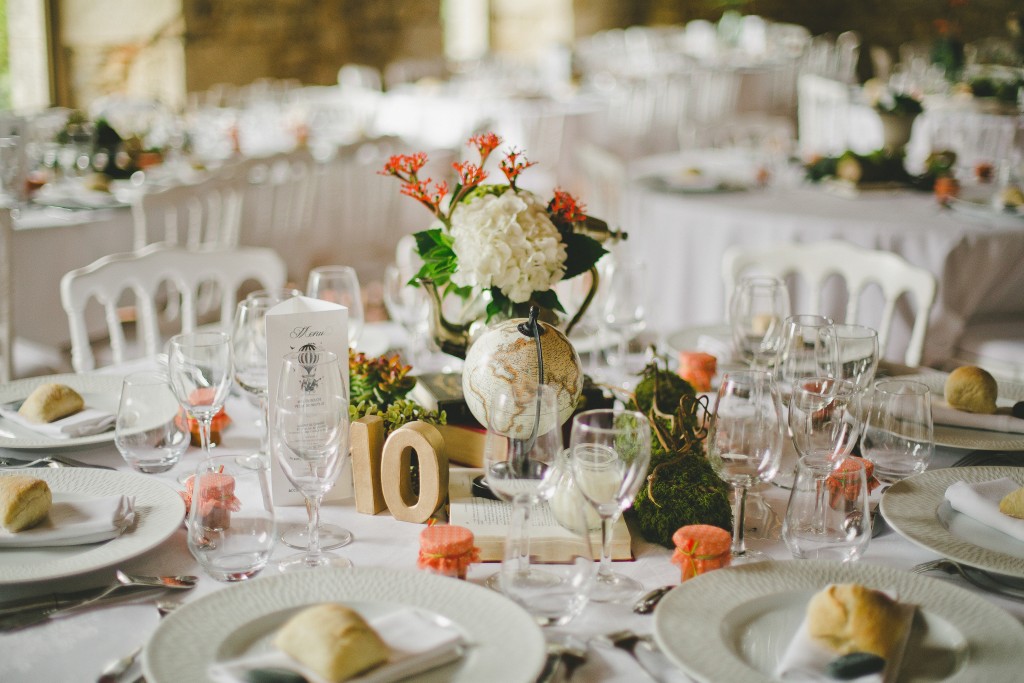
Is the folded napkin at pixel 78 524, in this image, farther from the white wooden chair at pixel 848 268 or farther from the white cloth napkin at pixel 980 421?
the white wooden chair at pixel 848 268

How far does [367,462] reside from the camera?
1.48m

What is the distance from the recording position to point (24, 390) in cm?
192

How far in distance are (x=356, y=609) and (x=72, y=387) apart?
1024 millimetres

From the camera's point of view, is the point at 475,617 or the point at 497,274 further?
the point at 497,274

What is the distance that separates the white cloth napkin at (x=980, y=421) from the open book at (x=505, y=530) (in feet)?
2.27

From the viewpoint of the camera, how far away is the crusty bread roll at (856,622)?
106 centimetres

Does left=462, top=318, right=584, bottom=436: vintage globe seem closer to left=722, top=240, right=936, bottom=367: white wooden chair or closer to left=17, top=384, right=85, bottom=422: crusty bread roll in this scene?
left=17, top=384, right=85, bottom=422: crusty bread roll

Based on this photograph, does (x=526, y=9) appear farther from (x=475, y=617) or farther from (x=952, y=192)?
(x=475, y=617)

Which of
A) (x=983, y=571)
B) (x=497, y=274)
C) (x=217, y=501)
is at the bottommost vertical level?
(x=983, y=571)

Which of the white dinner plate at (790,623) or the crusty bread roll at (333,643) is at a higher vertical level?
the crusty bread roll at (333,643)

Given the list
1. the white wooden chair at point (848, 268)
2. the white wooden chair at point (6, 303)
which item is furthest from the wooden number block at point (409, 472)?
the white wooden chair at point (6, 303)

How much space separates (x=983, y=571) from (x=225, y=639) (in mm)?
887

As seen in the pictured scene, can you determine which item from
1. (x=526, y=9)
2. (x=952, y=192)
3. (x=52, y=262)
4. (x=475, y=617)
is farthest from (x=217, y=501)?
(x=526, y=9)

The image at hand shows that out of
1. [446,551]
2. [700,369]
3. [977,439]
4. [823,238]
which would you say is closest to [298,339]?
[446,551]
